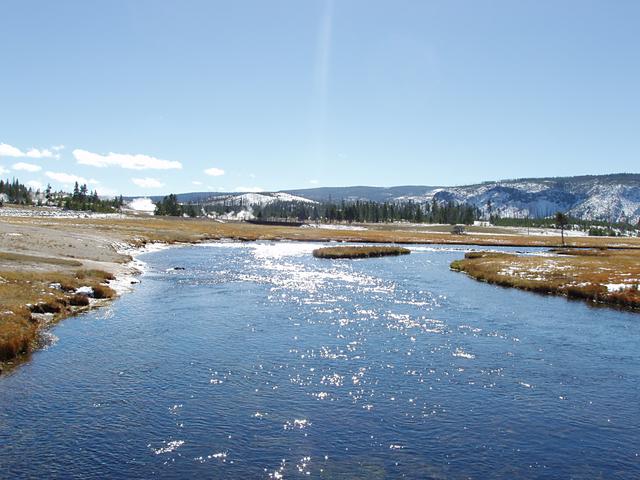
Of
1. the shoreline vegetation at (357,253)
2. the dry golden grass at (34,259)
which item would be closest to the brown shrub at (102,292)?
the dry golden grass at (34,259)

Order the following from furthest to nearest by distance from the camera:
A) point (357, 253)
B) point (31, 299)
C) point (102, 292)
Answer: point (357, 253)
point (102, 292)
point (31, 299)

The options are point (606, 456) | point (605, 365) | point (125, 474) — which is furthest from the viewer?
point (605, 365)

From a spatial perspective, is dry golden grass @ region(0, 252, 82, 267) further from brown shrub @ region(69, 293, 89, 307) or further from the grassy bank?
the grassy bank

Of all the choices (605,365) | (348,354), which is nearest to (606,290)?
(605,365)

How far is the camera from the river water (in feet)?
53.8

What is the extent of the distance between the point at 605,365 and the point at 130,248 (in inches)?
3156

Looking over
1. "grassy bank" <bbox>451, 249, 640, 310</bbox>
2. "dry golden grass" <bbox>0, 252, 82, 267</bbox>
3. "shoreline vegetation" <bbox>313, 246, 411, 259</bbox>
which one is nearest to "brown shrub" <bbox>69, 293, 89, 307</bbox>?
"dry golden grass" <bbox>0, 252, 82, 267</bbox>

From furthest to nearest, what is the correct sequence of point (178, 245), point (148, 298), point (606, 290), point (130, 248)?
point (178, 245) → point (130, 248) → point (606, 290) → point (148, 298)

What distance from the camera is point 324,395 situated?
2208cm

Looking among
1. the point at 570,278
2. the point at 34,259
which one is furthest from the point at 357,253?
the point at 34,259

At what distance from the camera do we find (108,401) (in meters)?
20.8

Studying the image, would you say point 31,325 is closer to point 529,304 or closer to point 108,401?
point 108,401

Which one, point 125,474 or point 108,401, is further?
point 108,401

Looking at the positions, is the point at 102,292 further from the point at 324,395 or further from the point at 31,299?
the point at 324,395
